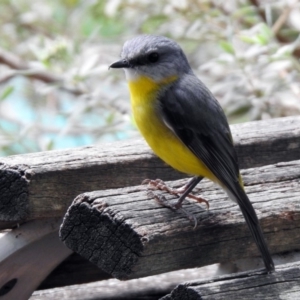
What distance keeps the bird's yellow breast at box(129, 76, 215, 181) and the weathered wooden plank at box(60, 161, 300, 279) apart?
275 mm

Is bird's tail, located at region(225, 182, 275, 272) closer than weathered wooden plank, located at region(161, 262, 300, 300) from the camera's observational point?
No

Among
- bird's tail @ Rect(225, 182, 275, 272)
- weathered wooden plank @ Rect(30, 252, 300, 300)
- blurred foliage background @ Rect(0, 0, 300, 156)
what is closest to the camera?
bird's tail @ Rect(225, 182, 275, 272)

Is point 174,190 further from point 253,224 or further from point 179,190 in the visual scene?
point 253,224

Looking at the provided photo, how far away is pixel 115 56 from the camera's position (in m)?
5.33

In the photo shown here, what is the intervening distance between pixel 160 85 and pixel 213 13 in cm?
178

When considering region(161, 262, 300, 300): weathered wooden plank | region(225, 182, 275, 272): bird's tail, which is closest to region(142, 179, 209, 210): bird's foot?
region(225, 182, 275, 272): bird's tail

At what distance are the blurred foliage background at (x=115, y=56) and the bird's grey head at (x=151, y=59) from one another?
117 cm

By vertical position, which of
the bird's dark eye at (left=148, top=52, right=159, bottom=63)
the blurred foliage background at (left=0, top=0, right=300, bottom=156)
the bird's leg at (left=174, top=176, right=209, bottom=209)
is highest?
the bird's dark eye at (left=148, top=52, right=159, bottom=63)

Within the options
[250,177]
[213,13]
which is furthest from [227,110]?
[250,177]

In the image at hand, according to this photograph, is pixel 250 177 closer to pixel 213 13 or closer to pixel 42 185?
pixel 42 185

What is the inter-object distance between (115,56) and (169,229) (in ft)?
11.5

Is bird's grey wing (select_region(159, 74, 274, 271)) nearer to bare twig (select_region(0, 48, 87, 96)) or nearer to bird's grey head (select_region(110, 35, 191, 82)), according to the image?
bird's grey head (select_region(110, 35, 191, 82))

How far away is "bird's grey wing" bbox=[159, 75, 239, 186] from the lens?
2574 mm

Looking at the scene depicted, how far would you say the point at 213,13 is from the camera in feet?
14.6
